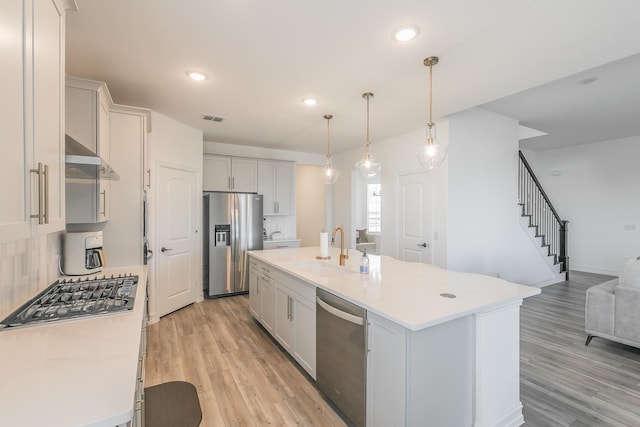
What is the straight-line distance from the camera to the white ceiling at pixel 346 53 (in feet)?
5.97

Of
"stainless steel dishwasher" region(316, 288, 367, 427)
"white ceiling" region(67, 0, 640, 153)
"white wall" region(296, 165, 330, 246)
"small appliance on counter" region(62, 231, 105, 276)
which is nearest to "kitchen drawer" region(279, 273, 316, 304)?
"stainless steel dishwasher" region(316, 288, 367, 427)

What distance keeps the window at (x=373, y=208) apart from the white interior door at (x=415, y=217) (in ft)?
13.0

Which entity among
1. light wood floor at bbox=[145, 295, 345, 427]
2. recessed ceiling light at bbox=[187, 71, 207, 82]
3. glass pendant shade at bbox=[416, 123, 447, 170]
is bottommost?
light wood floor at bbox=[145, 295, 345, 427]

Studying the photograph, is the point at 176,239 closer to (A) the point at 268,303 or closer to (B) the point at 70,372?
(A) the point at 268,303

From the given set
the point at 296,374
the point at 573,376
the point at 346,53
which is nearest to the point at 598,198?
the point at 573,376

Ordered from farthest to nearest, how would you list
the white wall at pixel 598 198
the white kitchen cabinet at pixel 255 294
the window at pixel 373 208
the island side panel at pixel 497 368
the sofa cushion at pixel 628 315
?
1. the window at pixel 373 208
2. the white wall at pixel 598 198
3. the white kitchen cabinet at pixel 255 294
4. the sofa cushion at pixel 628 315
5. the island side panel at pixel 497 368

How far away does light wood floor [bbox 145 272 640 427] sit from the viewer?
2047 millimetres

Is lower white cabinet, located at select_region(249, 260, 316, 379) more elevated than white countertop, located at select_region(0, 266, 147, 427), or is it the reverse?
white countertop, located at select_region(0, 266, 147, 427)

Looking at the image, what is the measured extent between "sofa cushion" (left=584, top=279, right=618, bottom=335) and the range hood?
4.42 metres

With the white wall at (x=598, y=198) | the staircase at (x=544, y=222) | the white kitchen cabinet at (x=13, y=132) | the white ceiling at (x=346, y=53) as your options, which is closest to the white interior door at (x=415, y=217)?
the white ceiling at (x=346, y=53)

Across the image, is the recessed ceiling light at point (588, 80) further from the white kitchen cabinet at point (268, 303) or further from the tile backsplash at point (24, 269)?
the tile backsplash at point (24, 269)

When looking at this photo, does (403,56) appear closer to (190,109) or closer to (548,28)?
(548,28)

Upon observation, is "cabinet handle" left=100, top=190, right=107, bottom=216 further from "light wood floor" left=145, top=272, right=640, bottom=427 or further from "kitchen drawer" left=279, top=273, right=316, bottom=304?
"kitchen drawer" left=279, top=273, right=316, bottom=304

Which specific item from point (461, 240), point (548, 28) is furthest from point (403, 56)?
point (461, 240)
